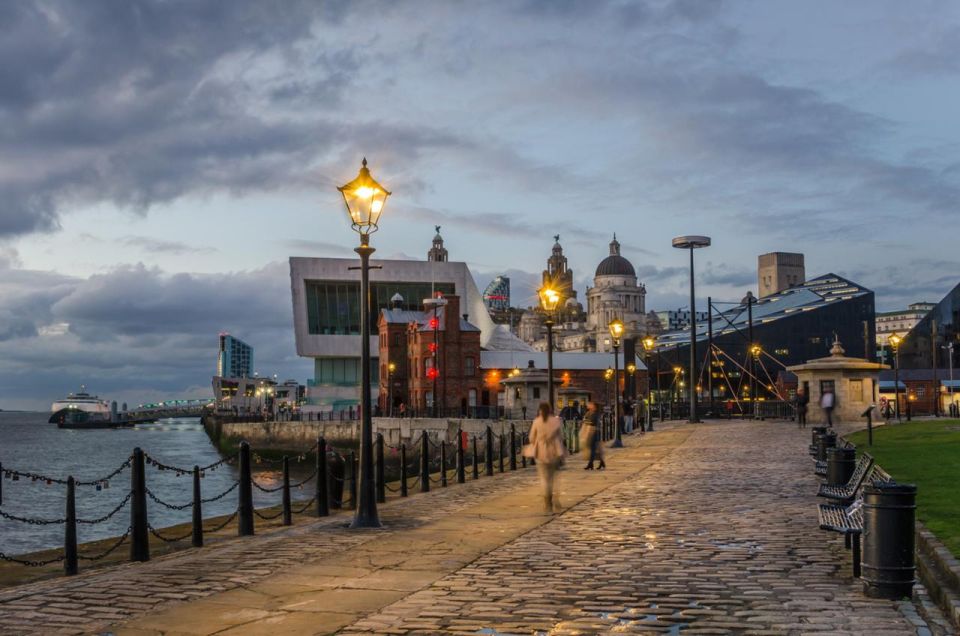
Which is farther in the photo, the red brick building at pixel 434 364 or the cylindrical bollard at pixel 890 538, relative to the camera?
the red brick building at pixel 434 364

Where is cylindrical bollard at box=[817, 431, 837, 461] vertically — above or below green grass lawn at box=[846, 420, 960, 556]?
above

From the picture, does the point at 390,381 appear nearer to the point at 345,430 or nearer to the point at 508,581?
the point at 345,430

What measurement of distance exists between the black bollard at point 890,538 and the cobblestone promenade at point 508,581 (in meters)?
0.19

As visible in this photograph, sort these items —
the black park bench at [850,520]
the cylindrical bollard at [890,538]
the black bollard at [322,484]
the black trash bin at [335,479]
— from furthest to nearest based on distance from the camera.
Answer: the black trash bin at [335,479] < the black bollard at [322,484] < the black park bench at [850,520] < the cylindrical bollard at [890,538]

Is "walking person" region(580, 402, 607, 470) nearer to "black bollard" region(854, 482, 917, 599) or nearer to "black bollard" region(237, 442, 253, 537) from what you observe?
"black bollard" region(237, 442, 253, 537)

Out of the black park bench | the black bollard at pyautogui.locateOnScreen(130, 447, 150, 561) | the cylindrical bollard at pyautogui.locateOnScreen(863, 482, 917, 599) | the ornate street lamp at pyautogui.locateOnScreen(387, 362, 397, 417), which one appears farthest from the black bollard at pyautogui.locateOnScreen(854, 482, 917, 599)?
the ornate street lamp at pyautogui.locateOnScreen(387, 362, 397, 417)

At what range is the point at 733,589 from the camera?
29.5ft

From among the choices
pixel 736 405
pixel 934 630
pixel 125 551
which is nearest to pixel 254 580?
pixel 125 551

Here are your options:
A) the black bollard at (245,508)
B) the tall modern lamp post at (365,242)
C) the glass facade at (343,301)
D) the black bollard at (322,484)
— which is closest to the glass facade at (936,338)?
the glass facade at (343,301)

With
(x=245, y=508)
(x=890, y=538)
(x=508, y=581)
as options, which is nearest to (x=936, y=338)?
(x=245, y=508)

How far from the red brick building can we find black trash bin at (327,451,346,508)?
6157 cm

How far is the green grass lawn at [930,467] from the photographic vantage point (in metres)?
11.6

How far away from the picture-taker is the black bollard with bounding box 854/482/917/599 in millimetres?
8195

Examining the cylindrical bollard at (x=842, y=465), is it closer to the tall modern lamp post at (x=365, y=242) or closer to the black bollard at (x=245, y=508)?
the tall modern lamp post at (x=365, y=242)
